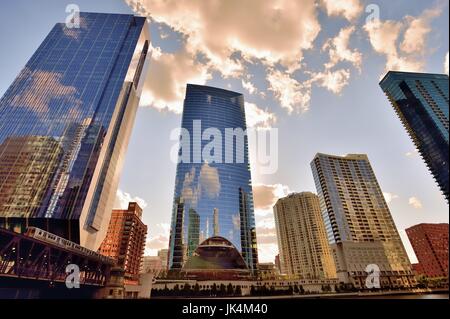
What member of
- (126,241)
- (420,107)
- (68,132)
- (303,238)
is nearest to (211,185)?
(126,241)

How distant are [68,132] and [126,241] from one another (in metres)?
52.8

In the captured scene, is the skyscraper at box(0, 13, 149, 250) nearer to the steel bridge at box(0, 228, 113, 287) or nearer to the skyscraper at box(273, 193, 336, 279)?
the steel bridge at box(0, 228, 113, 287)

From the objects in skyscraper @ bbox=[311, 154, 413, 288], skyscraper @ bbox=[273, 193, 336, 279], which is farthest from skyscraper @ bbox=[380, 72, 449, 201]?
skyscraper @ bbox=[273, 193, 336, 279]

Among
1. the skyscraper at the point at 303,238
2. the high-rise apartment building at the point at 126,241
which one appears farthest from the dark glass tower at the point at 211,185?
the skyscraper at the point at 303,238

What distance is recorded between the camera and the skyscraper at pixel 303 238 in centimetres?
11394

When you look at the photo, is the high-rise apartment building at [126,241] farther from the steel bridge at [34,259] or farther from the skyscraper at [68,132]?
the steel bridge at [34,259]

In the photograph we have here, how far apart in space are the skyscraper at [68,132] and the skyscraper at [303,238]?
309 ft

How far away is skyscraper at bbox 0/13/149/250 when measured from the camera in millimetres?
53531

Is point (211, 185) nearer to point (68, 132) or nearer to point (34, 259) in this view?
point (68, 132)

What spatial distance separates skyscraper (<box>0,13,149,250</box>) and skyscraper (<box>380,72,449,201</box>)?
6459 cm

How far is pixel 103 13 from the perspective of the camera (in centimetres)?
8975
